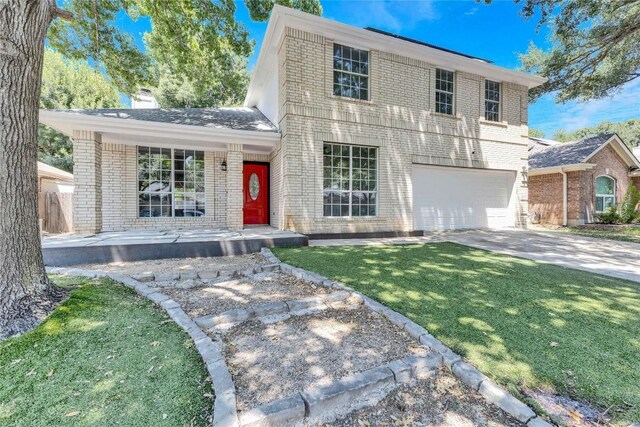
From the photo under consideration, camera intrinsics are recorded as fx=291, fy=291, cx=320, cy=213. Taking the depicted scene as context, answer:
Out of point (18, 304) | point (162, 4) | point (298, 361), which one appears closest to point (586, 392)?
point (298, 361)

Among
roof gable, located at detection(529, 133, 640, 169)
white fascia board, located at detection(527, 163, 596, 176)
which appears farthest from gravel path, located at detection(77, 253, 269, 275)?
roof gable, located at detection(529, 133, 640, 169)

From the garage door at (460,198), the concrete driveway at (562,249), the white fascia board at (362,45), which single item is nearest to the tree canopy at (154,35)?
the white fascia board at (362,45)

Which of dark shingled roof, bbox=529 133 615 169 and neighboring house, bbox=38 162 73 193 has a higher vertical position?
dark shingled roof, bbox=529 133 615 169

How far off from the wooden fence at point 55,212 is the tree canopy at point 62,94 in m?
9.66

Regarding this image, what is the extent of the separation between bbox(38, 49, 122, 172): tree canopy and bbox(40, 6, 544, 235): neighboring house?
42.7 ft

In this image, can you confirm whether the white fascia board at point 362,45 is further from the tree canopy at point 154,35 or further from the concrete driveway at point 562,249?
the concrete driveway at point 562,249

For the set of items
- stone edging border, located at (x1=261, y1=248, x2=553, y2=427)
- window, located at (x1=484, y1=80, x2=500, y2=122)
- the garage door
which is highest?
window, located at (x1=484, y1=80, x2=500, y2=122)

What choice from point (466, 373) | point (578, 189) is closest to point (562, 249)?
point (466, 373)

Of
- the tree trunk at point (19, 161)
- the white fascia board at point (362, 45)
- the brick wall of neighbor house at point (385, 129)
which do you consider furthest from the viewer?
the brick wall of neighbor house at point (385, 129)

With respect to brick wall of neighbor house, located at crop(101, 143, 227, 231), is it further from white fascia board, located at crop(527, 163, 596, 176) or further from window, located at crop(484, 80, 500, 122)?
white fascia board, located at crop(527, 163, 596, 176)

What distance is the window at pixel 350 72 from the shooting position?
8.34m

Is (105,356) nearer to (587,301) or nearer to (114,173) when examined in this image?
(587,301)

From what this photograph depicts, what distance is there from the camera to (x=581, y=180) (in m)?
13.7

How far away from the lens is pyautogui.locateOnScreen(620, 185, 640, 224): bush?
13.4 metres
